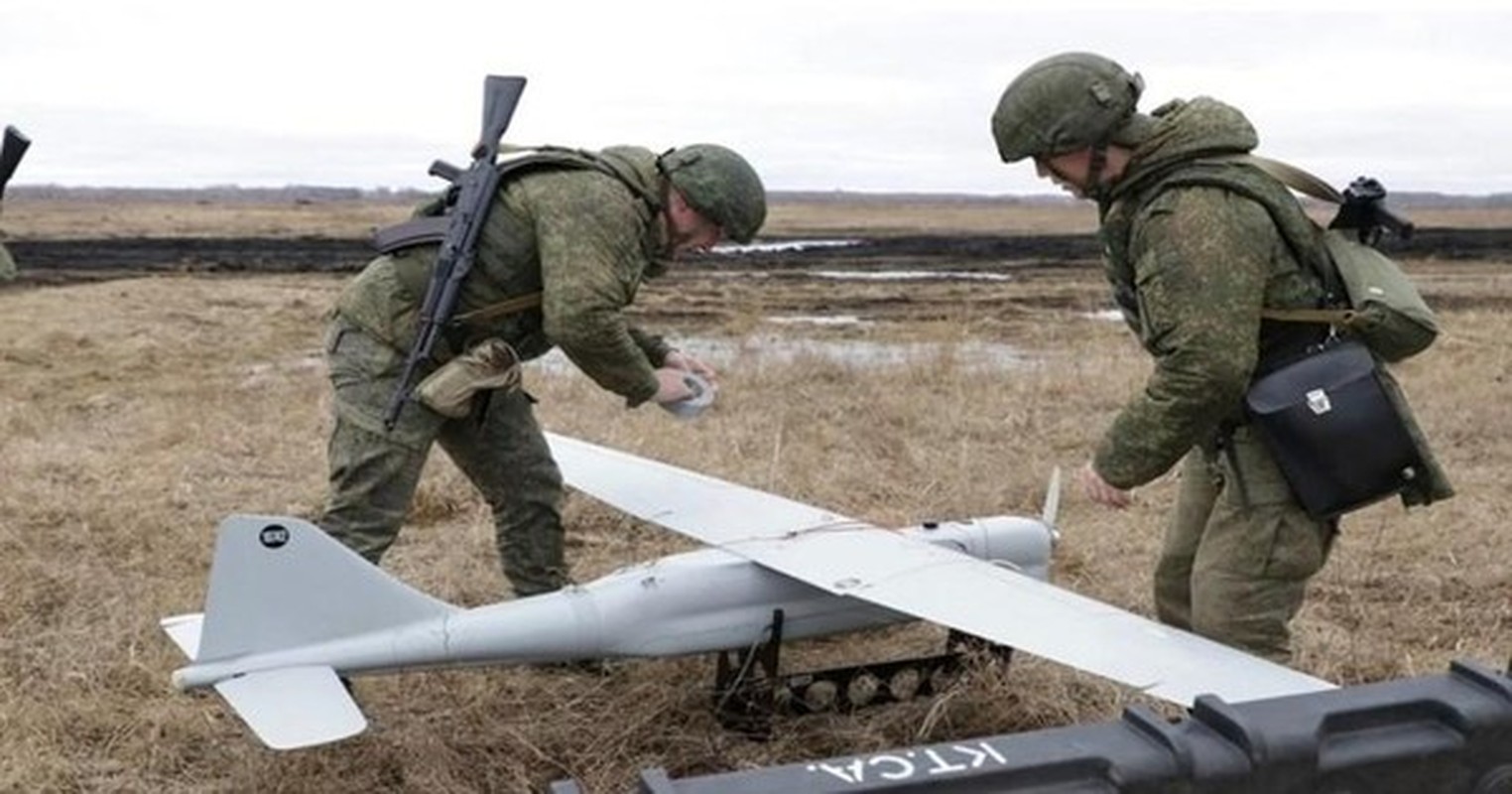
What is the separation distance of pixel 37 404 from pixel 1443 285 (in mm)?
27448

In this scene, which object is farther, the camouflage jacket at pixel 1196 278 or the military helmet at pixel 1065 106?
the military helmet at pixel 1065 106

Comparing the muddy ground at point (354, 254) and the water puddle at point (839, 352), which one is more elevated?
the water puddle at point (839, 352)

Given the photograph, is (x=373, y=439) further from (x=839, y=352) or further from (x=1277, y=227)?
(x=839, y=352)

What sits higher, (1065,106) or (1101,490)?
(1065,106)

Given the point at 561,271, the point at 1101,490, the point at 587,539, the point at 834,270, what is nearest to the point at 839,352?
the point at 587,539

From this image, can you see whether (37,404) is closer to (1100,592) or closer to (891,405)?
(891,405)

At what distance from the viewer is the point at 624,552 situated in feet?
26.4

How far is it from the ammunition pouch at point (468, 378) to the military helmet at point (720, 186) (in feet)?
3.01

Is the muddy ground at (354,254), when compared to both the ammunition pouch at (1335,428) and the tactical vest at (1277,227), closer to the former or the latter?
the tactical vest at (1277,227)

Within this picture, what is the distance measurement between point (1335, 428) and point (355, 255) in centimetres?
3825

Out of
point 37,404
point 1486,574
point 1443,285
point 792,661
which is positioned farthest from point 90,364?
point 1443,285

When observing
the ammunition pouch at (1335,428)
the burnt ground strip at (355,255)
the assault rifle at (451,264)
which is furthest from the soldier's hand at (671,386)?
the burnt ground strip at (355,255)

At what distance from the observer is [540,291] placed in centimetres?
552

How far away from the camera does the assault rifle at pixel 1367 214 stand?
4.54 metres
